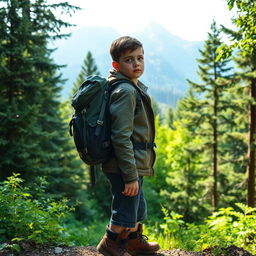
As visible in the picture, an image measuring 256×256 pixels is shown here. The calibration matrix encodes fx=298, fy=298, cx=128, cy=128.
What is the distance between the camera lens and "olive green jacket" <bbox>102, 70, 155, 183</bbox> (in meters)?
2.63

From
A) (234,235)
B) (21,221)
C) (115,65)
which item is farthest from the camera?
(234,235)

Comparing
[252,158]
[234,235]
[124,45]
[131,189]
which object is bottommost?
[252,158]

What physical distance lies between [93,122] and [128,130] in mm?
322

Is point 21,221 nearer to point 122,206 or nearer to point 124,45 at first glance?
point 122,206

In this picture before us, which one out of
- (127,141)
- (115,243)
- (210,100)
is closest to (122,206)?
(115,243)

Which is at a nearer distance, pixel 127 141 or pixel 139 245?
pixel 127 141

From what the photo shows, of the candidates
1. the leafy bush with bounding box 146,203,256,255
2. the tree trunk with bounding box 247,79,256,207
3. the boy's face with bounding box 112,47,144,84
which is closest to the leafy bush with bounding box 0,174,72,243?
the leafy bush with bounding box 146,203,256,255

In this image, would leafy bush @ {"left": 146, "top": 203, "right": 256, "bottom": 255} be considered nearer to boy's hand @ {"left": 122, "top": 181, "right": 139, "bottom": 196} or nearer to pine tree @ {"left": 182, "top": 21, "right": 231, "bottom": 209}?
boy's hand @ {"left": 122, "top": 181, "right": 139, "bottom": 196}

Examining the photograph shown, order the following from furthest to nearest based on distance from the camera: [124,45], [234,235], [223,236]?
1. [234,235]
2. [223,236]
3. [124,45]

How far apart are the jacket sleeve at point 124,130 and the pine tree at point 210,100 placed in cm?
1255

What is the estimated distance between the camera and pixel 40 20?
11609 millimetres

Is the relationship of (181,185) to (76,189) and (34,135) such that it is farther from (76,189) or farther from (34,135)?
(34,135)

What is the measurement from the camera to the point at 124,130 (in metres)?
2.62

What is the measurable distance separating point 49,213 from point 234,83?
450 inches
